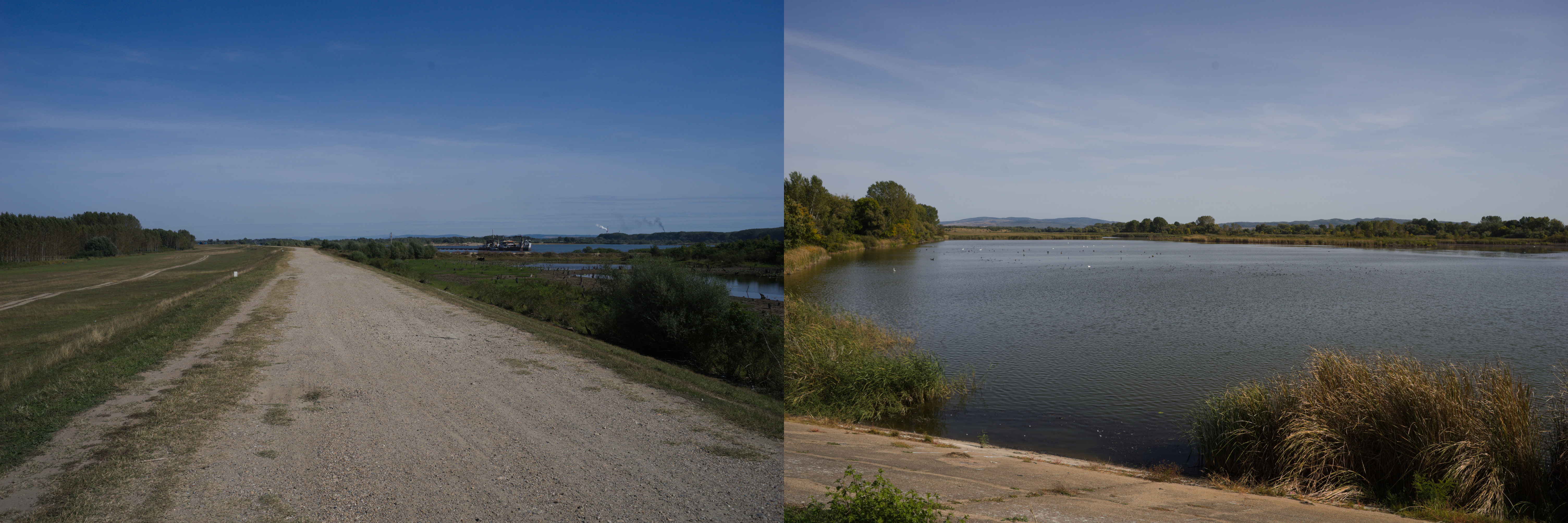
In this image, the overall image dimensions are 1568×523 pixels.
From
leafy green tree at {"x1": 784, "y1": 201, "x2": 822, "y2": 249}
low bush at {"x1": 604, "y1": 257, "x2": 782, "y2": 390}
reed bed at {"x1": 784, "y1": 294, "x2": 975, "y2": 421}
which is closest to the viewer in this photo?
reed bed at {"x1": 784, "y1": 294, "x2": 975, "y2": 421}

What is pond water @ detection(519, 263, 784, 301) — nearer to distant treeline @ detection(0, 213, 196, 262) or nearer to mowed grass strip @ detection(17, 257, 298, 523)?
mowed grass strip @ detection(17, 257, 298, 523)

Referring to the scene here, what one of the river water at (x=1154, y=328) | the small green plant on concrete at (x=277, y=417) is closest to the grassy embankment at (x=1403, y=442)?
the river water at (x=1154, y=328)

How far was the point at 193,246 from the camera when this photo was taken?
130m

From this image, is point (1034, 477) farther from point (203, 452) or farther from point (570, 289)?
point (570, 289)

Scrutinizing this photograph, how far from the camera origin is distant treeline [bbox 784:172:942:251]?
161 ft

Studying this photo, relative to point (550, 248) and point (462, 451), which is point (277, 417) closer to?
point (462, 451)

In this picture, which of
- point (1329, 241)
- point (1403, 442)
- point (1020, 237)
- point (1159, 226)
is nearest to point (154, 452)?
point (1403, 442)

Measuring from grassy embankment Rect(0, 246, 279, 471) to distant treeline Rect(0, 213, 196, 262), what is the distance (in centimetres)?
104

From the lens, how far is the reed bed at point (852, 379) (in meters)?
11.8

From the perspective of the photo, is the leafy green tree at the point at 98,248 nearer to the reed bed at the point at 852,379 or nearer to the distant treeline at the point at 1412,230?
the reed bed at the point at 852,379

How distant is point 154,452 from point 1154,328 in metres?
21.7

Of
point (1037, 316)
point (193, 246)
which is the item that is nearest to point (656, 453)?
point (1037, 316)

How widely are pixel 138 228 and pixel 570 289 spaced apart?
71.3 meters

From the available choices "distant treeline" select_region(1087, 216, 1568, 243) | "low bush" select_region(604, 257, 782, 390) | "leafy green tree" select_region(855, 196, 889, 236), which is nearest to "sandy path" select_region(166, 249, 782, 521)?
"low bush" select_region(604, 257, 782, 390)
